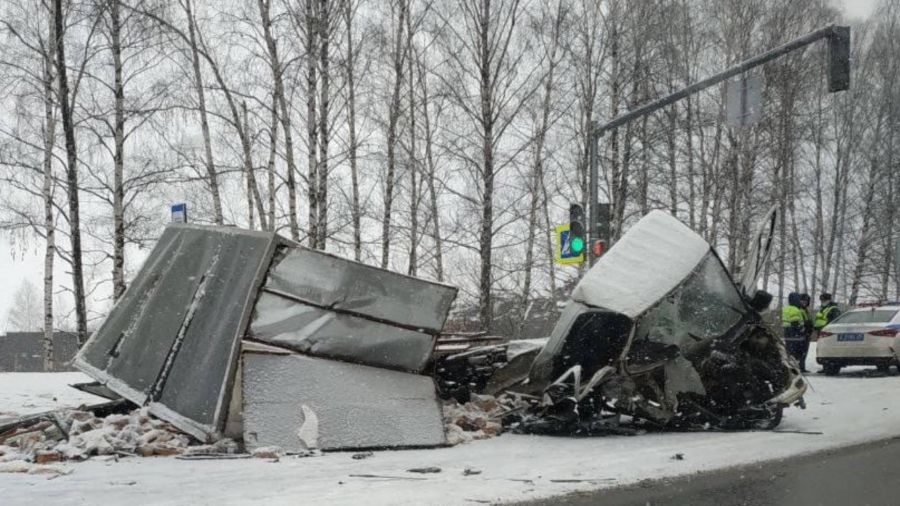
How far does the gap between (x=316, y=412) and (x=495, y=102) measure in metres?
14.6

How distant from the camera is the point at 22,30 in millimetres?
19641

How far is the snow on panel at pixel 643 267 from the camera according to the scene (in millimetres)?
8406

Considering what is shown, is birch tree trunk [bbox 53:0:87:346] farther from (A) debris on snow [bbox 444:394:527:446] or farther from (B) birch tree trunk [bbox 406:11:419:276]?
(A) debris on snow [bbox 444:394:527:446]

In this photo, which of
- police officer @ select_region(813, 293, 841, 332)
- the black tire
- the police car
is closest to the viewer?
the black tire

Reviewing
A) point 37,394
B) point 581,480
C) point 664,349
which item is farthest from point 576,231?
point 37,394

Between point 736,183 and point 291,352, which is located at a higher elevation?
point 736,183

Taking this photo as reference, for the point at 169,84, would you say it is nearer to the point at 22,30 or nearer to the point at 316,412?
the point at 22,30

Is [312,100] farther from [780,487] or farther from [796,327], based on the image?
[780,487]

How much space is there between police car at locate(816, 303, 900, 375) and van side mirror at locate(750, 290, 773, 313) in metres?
8.09

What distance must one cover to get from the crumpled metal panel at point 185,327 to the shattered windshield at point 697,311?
3915 mm

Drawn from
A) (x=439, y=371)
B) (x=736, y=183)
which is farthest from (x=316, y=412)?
(x=736, y=183)

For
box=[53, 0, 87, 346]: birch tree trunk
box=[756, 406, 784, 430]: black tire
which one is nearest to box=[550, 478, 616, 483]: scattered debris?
box=[756, 406, 784, 430]: black tire

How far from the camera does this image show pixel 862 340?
1557cm

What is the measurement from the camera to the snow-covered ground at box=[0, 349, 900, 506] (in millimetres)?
5465
